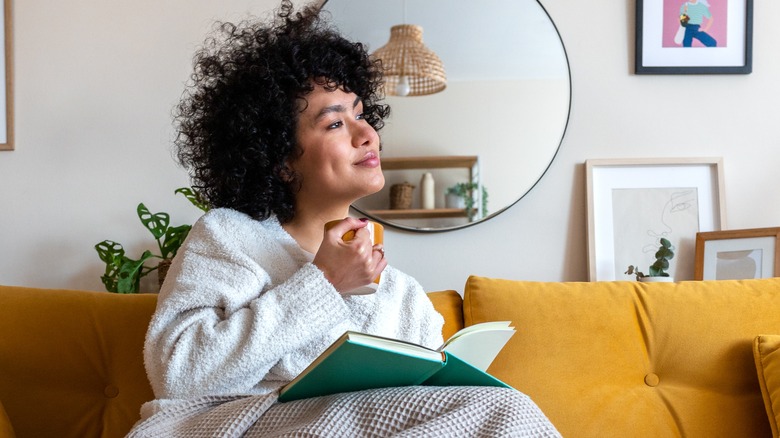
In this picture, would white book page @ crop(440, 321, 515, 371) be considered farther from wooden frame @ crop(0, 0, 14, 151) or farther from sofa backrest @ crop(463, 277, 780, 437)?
wooden frame @ crop(0, 0, 14, 151)

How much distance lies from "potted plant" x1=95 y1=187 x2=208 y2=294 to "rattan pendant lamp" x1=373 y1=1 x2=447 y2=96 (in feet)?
1.97

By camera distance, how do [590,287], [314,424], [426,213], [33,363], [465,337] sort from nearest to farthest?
1. [314,424]
2. [465,337]
3. [33,363]
4. [590,287]
5. [426,213]

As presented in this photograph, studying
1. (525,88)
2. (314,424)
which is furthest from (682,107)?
(314,424)

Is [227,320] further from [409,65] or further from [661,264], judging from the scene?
[661,264]

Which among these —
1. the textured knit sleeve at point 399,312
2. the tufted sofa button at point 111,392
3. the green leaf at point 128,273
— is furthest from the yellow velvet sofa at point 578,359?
the green leaf at point 128,273

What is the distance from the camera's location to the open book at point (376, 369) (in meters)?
0.97

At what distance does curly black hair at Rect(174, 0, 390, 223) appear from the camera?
158 cm

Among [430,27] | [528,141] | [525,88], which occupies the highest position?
[430,27]

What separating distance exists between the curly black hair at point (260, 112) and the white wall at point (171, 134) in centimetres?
61

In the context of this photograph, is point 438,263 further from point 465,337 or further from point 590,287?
point 465,337

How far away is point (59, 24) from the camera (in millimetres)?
2307

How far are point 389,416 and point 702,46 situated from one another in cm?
170

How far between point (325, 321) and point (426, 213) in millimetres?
934

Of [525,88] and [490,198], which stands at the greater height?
[525,88]
